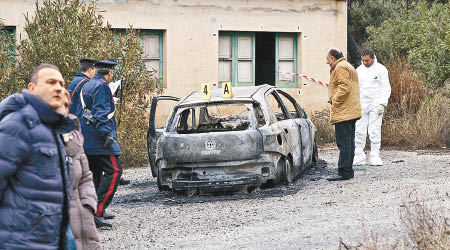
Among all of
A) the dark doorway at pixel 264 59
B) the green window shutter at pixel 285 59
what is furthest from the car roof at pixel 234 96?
the dark doorway at pixel 264 59

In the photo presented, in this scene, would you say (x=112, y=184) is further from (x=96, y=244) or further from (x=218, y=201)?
(x=96, y=244)

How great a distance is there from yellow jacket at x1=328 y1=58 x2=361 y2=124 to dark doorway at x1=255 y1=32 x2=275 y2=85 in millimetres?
8861

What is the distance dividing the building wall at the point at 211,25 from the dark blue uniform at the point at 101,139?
9216mm

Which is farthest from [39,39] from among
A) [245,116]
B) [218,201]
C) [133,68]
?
[218,201]

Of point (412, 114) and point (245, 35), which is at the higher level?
point (245, 35)

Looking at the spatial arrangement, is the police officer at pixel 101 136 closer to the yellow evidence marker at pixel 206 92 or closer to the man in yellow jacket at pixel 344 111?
the yellow evidence marker at pixel 206 92

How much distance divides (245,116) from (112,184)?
4.40 m

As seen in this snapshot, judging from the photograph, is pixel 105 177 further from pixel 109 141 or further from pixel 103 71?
pixel 103 71

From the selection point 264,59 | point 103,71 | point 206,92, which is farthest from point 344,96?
point 264,59

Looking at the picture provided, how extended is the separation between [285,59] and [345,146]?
30.1 ft

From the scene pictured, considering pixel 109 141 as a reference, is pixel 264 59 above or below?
above

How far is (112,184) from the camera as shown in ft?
28.1

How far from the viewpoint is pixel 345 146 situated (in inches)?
456

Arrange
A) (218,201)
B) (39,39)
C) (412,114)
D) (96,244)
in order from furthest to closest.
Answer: (412,114)
(39,39)
(218,201)
(96,244)
